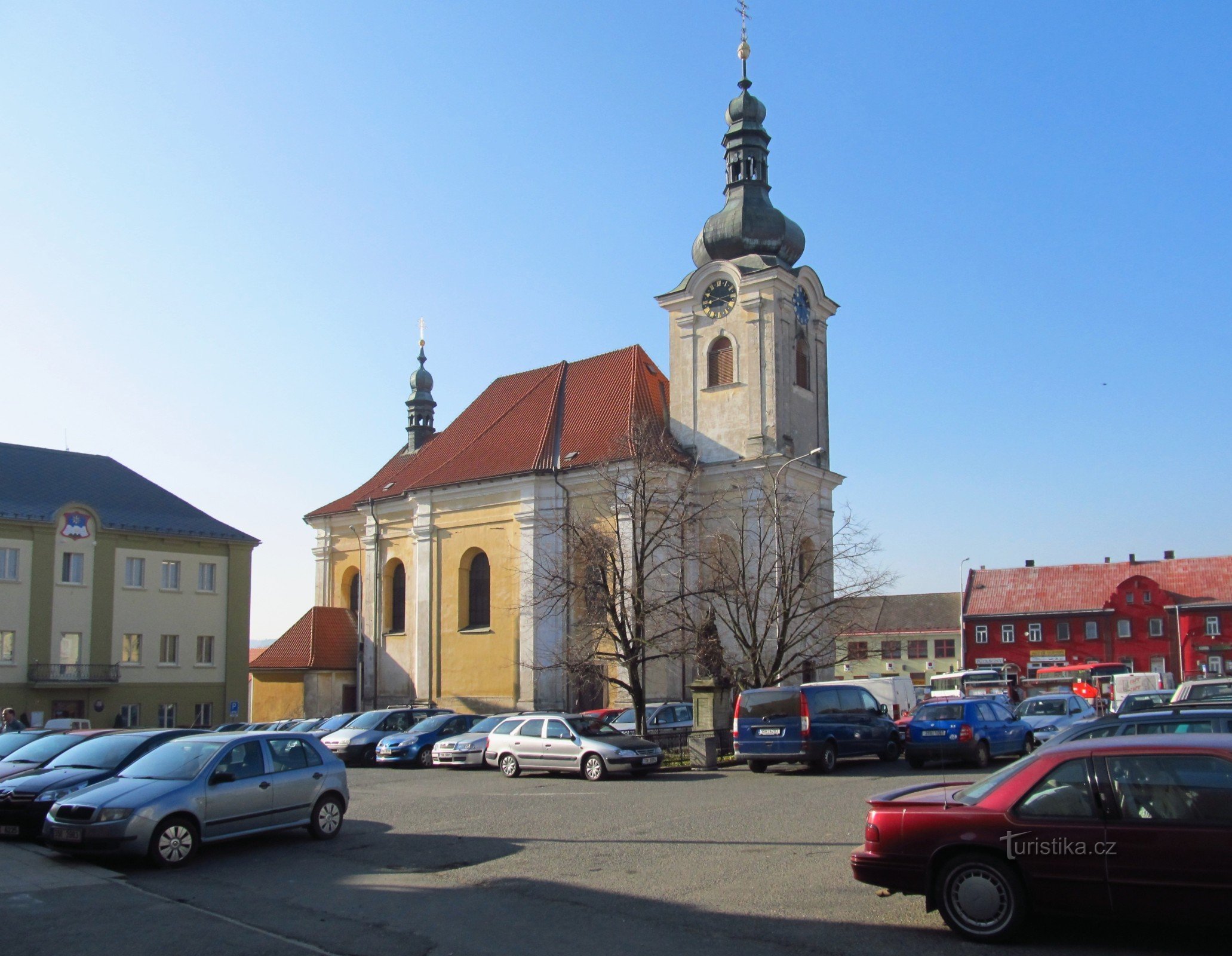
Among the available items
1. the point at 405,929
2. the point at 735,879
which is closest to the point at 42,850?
the point at 405,929

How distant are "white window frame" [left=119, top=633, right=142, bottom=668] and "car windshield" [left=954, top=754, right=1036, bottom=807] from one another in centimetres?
3960

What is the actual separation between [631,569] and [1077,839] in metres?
26.1

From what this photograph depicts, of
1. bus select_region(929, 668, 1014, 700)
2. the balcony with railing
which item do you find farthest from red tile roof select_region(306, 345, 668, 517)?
bus select_region(929, 668, 1014, 700)

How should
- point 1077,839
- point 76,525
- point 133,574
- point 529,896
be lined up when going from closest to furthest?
point 1077,839, point 529,896, point 76,525, point 133,574

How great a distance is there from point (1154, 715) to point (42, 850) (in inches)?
533

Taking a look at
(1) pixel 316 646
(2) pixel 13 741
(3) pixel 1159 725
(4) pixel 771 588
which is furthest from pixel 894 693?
(2) pixel 13 741

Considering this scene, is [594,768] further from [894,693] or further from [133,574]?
[133,574]

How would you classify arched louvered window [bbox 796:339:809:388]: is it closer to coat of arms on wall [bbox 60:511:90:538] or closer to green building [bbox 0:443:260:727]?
green building [bbox 0:443:260:727]

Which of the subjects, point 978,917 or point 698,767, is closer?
point 978,917

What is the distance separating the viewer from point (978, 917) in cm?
805

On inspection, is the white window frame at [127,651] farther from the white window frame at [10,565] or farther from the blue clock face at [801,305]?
the blue clock face at [801,305]

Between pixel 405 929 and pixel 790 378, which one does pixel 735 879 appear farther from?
pixel 790 378

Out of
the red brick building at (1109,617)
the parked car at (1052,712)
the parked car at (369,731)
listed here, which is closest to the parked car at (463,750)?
the parked car at (369,731)

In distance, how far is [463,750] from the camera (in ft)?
86.1
